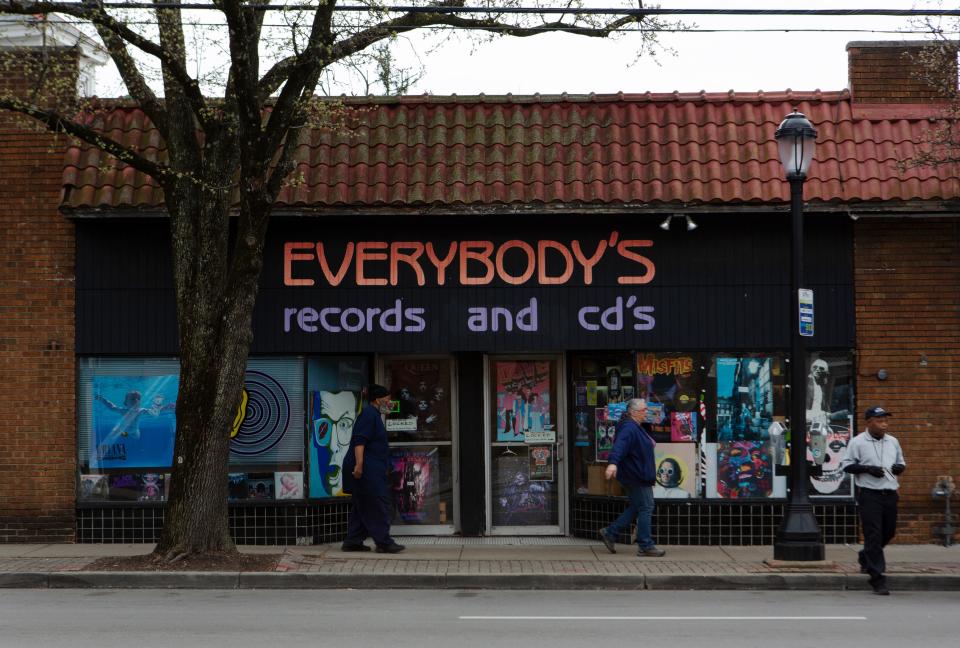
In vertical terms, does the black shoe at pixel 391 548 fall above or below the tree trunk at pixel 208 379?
below

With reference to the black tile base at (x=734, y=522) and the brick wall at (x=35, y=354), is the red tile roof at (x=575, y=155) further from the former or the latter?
the black tile base at (x=734, y=522)

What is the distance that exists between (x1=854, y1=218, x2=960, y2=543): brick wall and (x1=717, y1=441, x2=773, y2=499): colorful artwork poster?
1224 mm

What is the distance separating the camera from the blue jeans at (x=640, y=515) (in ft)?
41.5

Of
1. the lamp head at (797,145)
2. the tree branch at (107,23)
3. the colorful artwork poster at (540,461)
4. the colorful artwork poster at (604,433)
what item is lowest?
the colorful artwork poster at (540,461)

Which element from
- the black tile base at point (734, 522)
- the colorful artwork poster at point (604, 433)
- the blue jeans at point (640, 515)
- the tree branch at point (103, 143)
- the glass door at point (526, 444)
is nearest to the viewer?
the tree branch at point (103, 143)

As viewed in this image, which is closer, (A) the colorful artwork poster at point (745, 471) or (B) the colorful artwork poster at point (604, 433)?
(A) the colorful artwork poster at point (745, 471)

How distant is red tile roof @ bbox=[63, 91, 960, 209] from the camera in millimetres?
13227

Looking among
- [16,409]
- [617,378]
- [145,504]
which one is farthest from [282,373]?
[617,378]

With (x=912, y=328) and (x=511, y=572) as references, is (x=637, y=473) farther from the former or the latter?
(x=912, y=328)

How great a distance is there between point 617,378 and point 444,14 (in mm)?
4813

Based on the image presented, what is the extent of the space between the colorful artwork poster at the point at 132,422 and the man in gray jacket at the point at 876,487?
7.81 metres

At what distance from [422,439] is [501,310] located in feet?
6.98

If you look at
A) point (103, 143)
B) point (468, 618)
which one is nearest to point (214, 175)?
point (103, 143)

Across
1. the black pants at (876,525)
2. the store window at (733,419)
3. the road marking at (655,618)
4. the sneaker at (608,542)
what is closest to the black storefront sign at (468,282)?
the store window at (733,419)
